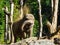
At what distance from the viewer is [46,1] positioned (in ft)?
86.0

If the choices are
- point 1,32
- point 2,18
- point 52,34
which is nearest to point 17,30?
point 52,34

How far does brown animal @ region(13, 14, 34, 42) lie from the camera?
8.00 meters

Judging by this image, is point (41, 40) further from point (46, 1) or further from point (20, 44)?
point (46, 1)

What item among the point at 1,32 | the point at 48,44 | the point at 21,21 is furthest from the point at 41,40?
the point at 1,32

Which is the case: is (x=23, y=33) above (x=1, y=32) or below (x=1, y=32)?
above

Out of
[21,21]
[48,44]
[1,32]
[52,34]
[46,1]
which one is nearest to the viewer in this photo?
[48,44]

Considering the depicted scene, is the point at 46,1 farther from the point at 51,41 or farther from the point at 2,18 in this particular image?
the point at 51,41

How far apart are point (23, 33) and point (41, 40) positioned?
1902 mm

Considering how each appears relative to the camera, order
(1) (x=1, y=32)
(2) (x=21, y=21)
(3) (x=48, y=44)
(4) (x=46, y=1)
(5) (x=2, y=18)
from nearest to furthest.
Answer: (3) (x=48, y=44)
(2) (x=21, y=21)
(1) (x=1, y=32)
(5) (x=2, y=18)
(4) (x=46, y=1)

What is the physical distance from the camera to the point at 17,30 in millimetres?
8438

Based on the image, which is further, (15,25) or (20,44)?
(15,25)

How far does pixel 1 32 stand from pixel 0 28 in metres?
0.70

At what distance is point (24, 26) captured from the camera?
8.16m

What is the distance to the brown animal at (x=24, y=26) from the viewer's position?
315 inches
